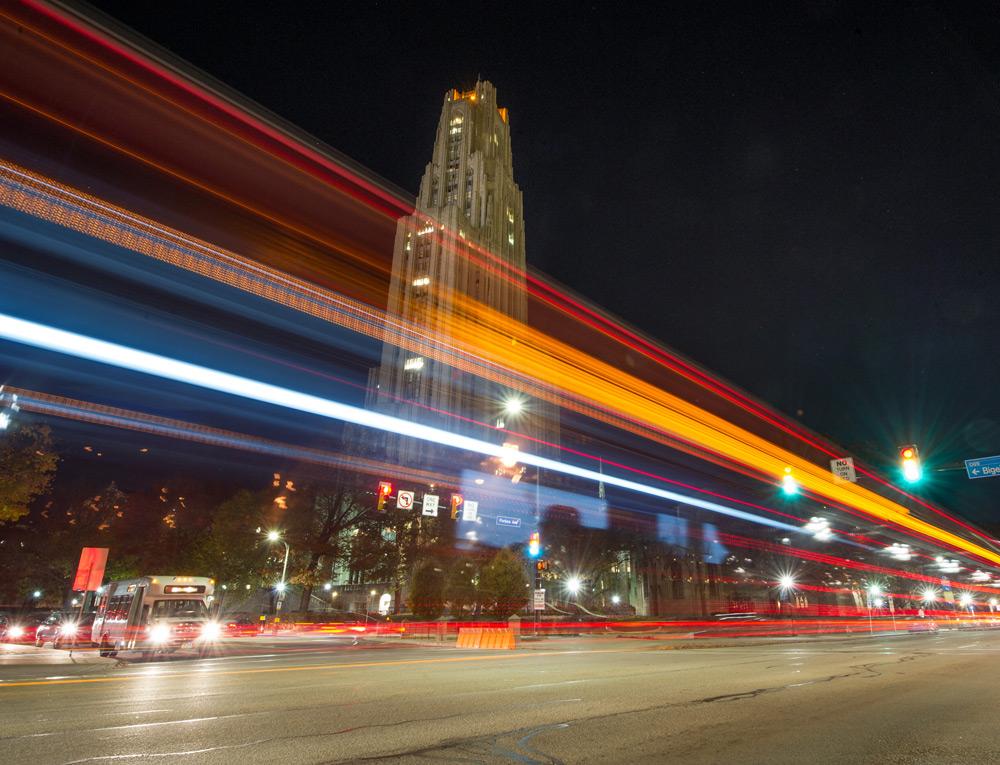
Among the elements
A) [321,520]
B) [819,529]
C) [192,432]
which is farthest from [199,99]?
[819,529]

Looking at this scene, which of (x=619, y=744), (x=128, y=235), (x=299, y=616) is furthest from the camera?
(x=299, y=616)

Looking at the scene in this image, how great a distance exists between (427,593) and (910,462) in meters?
37.6

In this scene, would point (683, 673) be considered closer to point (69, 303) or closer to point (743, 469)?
point (69, 303)

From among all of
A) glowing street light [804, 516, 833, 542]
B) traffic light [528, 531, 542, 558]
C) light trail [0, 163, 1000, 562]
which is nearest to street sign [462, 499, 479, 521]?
traffic light [528, 531, 542, 558]

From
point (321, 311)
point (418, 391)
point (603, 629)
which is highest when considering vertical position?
point (418, 391)

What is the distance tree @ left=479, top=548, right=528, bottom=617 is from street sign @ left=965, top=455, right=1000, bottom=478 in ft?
101

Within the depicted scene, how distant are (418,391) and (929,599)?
86799 millimetres

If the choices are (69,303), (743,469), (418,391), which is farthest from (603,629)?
(418,391)

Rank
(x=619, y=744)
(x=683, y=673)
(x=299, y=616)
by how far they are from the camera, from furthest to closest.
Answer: (x=299, y=616) → (x=683, y=673) → (x=619, y=744)

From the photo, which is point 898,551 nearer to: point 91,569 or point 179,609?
point 179,609

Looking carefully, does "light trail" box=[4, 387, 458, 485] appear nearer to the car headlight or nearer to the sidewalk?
the sidewalk

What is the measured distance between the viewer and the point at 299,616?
4447 cm

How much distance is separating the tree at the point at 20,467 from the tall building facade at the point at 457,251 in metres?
55.8

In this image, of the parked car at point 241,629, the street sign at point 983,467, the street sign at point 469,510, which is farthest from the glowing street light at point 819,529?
the parked car at point 241,629
